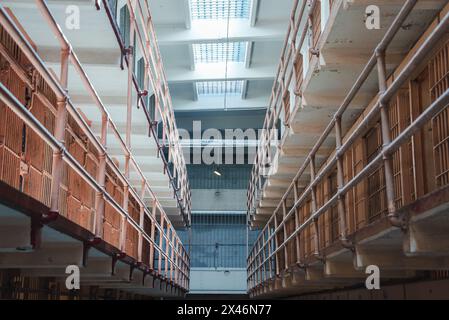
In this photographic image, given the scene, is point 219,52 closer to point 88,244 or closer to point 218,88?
point 218,88

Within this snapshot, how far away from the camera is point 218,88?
64.8ft

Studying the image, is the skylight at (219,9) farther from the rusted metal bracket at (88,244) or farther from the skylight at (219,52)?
the rusted metal bracket at (88,244)

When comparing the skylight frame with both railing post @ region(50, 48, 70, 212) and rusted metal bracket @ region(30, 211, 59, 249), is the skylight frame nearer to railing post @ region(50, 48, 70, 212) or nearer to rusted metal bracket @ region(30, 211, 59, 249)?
railing post @ region(50, 48, 70, 212)

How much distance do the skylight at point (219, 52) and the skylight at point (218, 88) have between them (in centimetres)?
181

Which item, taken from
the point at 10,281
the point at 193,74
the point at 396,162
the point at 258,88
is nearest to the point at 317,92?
the point at 396,162

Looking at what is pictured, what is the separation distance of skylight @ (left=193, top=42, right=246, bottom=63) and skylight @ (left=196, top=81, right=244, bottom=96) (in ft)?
5.94

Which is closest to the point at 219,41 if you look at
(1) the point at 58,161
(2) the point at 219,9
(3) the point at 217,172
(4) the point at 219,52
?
(2) the point at 219,9

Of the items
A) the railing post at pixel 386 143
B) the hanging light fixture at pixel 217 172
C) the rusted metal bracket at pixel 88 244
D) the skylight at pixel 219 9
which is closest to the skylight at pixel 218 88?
the hanging light fixture at pixel 217 172

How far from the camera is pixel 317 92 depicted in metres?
7.12

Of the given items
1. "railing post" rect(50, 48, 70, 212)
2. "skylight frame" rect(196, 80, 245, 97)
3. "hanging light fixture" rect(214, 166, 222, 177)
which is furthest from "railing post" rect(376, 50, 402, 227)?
"hanging light fixture" rect(214, 166, 222, 177)

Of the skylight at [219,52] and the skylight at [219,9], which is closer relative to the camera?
the skylight at [219,9]

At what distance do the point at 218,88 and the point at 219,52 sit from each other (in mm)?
2951

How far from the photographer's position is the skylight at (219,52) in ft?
53.8

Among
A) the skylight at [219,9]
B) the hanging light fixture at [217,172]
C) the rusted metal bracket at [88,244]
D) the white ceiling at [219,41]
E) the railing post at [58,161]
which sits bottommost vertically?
the rusted metal bracket at [88,244]
